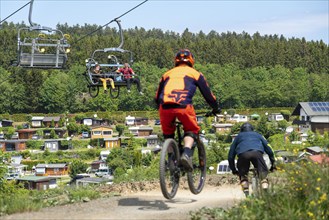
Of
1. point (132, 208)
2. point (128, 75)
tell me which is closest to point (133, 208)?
point (132, 208)

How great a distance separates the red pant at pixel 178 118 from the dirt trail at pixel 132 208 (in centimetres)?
92

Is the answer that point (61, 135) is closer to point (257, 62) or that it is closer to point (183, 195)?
point (257, 62)

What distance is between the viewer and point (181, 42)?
430 feet

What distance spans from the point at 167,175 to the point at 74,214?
1131 mm

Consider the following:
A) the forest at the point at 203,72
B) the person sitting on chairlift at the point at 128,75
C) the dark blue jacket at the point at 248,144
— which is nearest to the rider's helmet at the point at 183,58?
the dark blue jacket at the point at 248,144

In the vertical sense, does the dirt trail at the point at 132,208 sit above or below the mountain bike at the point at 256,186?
below

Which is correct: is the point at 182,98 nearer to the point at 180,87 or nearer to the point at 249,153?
the point at 180,87

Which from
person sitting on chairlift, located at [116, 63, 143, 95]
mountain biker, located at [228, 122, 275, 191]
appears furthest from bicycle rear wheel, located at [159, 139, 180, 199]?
person sitting on chairlift, located at [116, 63, 143, 95]

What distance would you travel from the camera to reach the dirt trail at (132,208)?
7102 mm

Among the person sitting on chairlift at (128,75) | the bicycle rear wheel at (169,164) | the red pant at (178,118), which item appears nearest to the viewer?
the bicycle rear wheel at (169,164)

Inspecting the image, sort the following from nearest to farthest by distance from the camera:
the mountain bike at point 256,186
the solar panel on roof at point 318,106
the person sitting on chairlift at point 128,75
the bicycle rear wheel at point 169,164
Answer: the mountain bike at point 256,186, the bicycle rear wheel at point 169,164, the person sitting on chairlift at point 128,75, the solar panel on roof at point 318,106

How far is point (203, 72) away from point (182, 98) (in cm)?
10874

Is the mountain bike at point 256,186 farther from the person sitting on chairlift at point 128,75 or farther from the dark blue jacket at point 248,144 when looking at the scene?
the person sitting on chairlift at point 128,75

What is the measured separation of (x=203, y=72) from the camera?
115m
